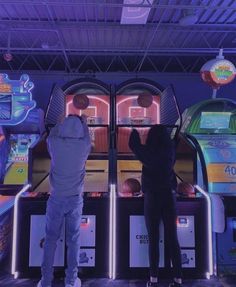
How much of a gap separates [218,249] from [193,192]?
61 centimetres

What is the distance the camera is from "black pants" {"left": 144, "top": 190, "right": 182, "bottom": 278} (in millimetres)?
2961

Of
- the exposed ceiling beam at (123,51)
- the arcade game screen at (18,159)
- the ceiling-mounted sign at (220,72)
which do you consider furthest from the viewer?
the exposed ceiling beam at (123,51)

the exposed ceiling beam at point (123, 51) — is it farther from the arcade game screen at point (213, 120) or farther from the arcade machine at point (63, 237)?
the arcade machine at point (63, 237)

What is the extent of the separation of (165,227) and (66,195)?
0.93m

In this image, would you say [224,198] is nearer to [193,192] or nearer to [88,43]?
[193,192]

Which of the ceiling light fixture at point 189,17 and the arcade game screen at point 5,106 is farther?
the arcade game screen at point 5,106

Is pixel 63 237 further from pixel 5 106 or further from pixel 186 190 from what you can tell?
pixel 5 106

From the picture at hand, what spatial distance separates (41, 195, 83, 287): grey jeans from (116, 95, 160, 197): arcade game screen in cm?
99

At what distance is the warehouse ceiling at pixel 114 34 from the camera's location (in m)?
4.91

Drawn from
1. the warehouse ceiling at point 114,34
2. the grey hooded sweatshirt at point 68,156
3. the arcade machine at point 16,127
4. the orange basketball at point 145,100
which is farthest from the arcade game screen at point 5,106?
the grey hooded sweatshirt at point 68,156

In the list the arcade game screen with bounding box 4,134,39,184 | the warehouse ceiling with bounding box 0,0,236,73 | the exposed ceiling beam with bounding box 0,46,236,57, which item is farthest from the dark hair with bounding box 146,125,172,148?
the exposed ceiling beam with bounding box 0,46,236,57

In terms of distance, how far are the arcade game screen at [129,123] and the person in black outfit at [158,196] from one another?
81 cm

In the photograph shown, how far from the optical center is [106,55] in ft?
25.3

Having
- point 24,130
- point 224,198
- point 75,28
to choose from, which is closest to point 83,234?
point 224,198
